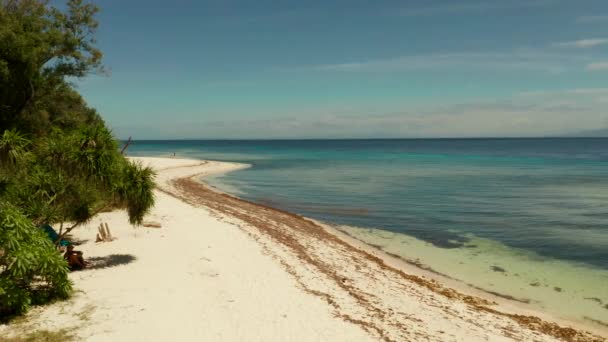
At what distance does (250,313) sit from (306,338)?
236cm

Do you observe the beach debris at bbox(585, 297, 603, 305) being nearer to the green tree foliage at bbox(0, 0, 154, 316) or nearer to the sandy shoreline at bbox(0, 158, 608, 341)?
the sandy shoreline at bbox(0, 158, 608, 341)

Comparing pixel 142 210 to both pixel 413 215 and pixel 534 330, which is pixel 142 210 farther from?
pixel 413 215

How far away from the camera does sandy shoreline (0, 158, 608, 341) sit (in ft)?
40.0

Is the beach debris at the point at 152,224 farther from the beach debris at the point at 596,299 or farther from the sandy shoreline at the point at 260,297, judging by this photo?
the beach debris at the point at 596,299

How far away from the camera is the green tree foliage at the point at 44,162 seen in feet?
40.2

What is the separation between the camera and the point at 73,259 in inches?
641

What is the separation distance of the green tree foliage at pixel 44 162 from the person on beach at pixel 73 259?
33.5 inches

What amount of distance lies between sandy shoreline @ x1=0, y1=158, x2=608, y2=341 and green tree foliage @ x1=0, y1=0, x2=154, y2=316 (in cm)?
146

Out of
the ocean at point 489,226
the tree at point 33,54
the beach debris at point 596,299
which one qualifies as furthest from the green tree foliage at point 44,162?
the beach debris at point 596,299

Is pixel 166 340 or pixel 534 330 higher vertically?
pixel 166 340

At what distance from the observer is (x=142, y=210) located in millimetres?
17234

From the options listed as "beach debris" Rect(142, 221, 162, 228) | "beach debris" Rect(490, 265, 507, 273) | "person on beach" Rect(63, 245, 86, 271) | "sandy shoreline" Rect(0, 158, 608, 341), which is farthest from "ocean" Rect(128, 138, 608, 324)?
"person on beach" Rect(63, 245, 86, 271)

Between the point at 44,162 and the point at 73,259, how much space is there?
404cm

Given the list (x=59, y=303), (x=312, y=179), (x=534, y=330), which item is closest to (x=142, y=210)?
(x=59, y=303)
